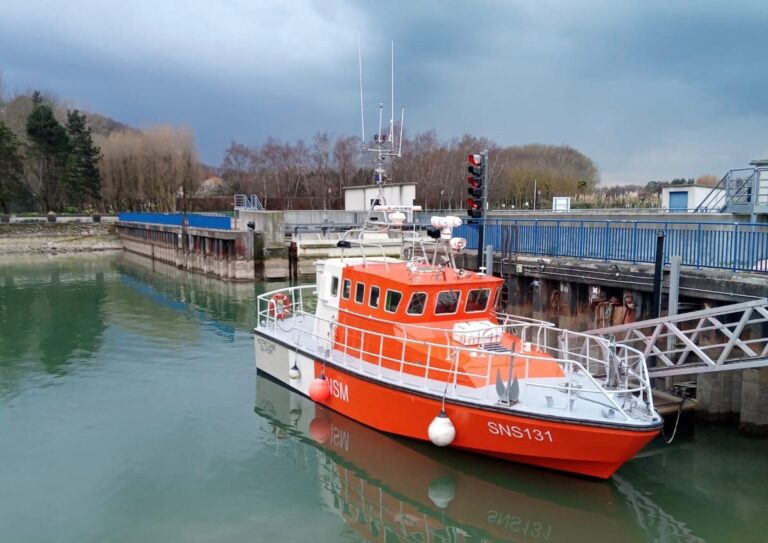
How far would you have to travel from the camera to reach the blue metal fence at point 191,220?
124 feet

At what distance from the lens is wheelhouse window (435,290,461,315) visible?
442 inches

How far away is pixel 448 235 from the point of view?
1200 centimetres

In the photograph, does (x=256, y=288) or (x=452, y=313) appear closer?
(x=452, y=313)

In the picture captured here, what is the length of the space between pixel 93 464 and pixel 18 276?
35.3 metres

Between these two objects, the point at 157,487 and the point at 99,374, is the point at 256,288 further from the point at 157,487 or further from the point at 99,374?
the point at 157,487

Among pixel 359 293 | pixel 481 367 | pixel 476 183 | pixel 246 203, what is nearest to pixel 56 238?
pixel 246 203

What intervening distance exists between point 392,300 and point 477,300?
1.69m

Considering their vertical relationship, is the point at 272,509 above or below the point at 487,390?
below

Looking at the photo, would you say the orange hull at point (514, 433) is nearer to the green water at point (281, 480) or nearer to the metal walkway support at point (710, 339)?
the green water at point (281, 480)

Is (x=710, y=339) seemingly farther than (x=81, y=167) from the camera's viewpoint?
No

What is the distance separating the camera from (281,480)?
1023cm

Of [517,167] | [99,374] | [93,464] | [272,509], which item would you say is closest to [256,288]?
[99,374]

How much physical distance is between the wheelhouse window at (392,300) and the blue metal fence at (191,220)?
2754 centimetres

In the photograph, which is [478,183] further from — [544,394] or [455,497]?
[455,497]
